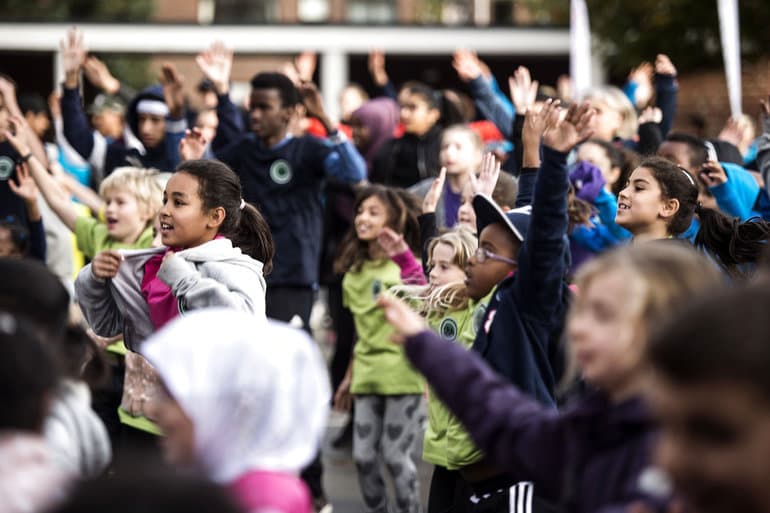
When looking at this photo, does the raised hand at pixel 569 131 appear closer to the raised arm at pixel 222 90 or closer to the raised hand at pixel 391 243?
the raised hand at pixel 391 243

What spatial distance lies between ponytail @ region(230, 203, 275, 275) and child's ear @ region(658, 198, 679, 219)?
173cm

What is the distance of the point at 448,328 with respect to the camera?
5.95m

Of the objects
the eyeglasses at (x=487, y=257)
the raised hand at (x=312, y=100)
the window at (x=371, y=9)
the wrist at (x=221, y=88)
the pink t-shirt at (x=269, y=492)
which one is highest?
the window at (x=371, y=9)

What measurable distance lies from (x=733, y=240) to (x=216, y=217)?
7.46ft

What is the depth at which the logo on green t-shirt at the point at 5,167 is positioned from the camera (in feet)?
30.0

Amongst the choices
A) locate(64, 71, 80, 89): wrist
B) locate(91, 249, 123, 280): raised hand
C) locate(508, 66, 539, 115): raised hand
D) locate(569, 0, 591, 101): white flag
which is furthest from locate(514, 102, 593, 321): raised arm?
locate(569, 0, 591, 101): white flag

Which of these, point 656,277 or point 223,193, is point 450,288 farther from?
point 656,277

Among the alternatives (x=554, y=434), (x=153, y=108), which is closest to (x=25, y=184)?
(x=153, y=108)

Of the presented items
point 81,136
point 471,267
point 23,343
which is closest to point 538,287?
point 471,267

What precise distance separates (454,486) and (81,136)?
16.2 ft

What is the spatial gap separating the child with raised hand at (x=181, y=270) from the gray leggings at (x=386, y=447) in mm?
1739

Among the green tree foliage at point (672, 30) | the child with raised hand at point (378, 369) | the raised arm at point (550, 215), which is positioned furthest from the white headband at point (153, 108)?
the green tree foliage at point (672, 30)

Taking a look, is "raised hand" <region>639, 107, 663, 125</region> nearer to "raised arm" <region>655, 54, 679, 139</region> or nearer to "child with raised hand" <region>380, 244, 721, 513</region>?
"raised arm" <region>655, 54, 679, 139</region>

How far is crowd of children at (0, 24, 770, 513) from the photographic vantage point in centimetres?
262
